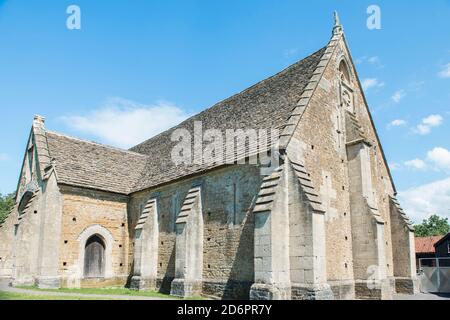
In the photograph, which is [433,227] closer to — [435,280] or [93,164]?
[435,280]

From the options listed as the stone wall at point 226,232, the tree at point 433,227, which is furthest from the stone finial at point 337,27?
the tree at point 433,227

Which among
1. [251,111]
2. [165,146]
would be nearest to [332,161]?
[251,111]

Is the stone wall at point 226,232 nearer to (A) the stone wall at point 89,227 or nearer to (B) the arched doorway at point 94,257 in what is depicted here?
(A) the stone wall at point 89,227

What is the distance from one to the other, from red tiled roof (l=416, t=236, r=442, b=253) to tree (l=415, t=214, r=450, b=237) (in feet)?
144

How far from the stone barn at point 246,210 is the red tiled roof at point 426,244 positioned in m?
28.4

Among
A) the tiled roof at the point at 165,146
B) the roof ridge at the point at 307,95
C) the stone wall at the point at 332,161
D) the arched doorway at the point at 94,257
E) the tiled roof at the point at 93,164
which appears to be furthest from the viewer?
the tiled roof at the point at 93,164

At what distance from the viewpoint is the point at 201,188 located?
19062mm

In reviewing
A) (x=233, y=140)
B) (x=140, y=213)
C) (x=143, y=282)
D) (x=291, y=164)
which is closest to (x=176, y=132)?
(x=140, y=213)

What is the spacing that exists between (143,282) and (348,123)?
13.6 m

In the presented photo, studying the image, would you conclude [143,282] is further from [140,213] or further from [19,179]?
[19,179]

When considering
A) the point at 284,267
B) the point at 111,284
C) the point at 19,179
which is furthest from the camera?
the point at 19,179

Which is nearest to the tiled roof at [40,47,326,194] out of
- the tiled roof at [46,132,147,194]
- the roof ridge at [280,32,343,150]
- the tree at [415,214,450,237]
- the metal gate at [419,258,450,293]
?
the tiled roof at [46,132,147,194]

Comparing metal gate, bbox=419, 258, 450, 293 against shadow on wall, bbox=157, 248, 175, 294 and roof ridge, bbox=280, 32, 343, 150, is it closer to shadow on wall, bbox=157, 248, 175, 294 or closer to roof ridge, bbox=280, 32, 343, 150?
roof ridge, bbox=280, 32, 343, 150

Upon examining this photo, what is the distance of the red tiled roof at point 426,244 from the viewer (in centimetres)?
4591
